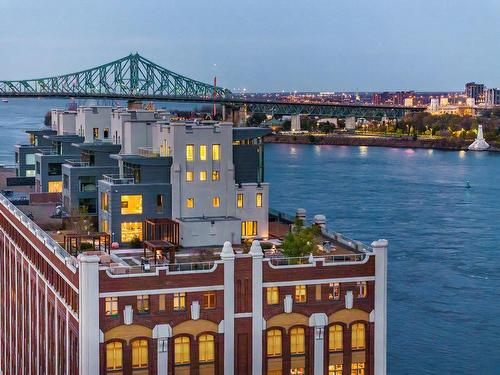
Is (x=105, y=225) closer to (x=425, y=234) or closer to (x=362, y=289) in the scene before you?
(x=362, y=289)

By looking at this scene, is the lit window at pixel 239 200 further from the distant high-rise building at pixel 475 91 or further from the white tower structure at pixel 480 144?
the distant high-rise building at pixel 475 91

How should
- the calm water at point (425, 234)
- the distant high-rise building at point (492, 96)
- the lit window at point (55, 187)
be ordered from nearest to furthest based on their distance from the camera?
1. the calm water at point (425, 234)
2. the lit window at point (55, 187)
3. the distant high-rise building at point (492, 96)

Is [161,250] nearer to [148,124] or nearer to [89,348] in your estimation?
[89,348]

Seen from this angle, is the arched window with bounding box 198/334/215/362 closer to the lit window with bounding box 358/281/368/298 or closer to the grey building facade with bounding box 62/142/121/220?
the lit window with bounding box 358/281/368/298

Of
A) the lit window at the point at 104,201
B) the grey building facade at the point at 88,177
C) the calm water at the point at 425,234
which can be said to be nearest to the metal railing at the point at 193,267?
the lit window at the point at 104,201

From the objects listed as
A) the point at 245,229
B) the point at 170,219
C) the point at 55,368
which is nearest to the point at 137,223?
the point at 170,219

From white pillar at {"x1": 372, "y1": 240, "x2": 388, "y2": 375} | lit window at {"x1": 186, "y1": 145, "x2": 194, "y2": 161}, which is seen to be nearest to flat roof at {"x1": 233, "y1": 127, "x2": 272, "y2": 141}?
lit window at {"x1": 186, "y1": 145, "x2": 194, "y2": 161}

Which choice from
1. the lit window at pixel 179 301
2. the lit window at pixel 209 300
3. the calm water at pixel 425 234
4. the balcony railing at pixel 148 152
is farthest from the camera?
the calm water at pixel 425 234
